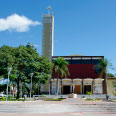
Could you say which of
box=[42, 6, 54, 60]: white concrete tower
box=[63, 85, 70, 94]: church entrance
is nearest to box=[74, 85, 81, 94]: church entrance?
box=[63, 85, 70, 94]: church entrance

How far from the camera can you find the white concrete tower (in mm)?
61594

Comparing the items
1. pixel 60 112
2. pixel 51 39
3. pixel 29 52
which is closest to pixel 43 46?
pixel 51 39

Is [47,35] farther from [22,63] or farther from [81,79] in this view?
[22,63]

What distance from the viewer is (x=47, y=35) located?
205 ft

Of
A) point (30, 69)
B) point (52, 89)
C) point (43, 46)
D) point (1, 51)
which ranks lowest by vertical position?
point (52, 89)

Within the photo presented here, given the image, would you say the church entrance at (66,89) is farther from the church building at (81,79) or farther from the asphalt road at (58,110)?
the asphalt road at (58,110)

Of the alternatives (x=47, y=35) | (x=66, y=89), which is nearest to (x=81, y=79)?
(x=66, y=89)

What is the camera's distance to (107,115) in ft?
31.7

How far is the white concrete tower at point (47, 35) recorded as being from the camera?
→ 202ft

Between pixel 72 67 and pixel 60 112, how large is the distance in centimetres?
4772

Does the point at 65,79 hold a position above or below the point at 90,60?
below

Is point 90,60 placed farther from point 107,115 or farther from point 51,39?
point 107,115

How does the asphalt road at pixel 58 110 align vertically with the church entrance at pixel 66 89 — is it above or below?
above

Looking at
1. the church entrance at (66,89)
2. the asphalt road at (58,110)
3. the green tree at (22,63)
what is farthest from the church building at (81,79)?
the asphalt road at (58,110)
